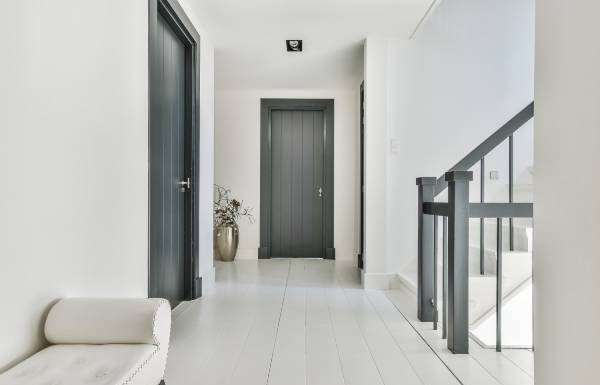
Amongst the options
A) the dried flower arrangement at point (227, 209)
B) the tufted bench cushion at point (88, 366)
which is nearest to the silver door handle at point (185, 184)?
the tufted bench cushion at point (88, 366)

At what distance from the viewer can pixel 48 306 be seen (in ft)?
5.38

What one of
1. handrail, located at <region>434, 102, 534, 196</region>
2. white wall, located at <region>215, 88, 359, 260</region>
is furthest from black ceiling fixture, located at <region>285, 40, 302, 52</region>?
handrail, located at <region>434, 102, 534, 196</region>

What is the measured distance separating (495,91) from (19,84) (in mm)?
4274

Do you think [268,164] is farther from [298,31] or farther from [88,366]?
[88,366]

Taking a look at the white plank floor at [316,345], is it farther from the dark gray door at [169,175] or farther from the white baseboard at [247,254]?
the white baseboard at [247,254]

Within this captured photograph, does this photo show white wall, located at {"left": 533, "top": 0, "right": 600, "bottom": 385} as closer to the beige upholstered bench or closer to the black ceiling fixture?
the beige upholstered bench

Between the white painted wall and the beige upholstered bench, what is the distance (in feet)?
0.32

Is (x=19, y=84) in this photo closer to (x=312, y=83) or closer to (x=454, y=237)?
(x=454, y=237)

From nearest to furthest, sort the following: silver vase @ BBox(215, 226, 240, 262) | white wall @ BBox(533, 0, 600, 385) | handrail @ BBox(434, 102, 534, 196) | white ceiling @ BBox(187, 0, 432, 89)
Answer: white wall @ BBox(533, 0, 600, 385), handrail @ BBox(434, 102, 534, 196), white ceiling @ BBox(187, 0, 432, 89), silver vase @ BBox(215, 226, 240, 262)

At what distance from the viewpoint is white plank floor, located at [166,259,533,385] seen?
2119 millimetres

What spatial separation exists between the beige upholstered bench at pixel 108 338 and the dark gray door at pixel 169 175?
3.73 ft

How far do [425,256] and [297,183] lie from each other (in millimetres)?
3630

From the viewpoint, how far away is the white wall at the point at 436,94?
171 inches

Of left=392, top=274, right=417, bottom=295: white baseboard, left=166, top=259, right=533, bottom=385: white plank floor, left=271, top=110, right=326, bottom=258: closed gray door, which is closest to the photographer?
left=166, top=259, right=533, bottom=385: white plank floor
